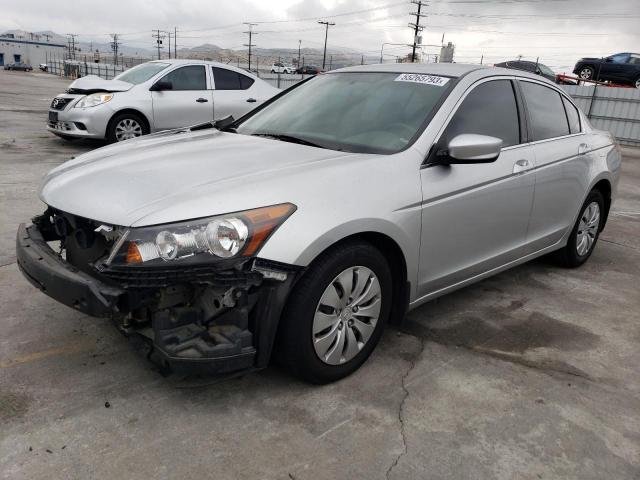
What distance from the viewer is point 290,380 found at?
2850 mm

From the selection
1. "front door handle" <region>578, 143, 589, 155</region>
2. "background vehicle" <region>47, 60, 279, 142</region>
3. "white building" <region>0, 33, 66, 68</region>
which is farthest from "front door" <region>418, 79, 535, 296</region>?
"white building" <region>0, 33, 66, 68</region>

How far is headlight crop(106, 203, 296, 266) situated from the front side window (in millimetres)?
7823

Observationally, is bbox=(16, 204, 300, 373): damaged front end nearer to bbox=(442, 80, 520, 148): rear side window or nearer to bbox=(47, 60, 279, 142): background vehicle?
bbox=(442, 80, 520, 148): rear side window

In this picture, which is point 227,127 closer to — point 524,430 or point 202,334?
point 202,334

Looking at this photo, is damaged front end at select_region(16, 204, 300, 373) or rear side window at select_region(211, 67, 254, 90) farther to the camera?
rear side window at select_region(211, 67, 254, 90)

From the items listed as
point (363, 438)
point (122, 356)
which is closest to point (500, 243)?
point (363, 438)

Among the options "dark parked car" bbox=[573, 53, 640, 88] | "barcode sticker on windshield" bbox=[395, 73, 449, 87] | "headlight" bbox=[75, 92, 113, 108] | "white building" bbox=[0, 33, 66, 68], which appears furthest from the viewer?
"white building" bbox=[0, 33, 66, 68]

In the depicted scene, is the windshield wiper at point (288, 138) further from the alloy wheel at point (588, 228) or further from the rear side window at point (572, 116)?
the alloy wheel at point (588, 228)

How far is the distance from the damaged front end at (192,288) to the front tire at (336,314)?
10 centimetres

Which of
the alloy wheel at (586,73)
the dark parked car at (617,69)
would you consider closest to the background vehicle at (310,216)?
the dark parked car at (617,69)

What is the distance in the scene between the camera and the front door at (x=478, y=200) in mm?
3094

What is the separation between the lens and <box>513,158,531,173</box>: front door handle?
143 inches

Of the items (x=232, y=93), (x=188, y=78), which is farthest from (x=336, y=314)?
(x=232, y=93)

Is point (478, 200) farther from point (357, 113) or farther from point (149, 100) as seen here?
point (149, 100)
